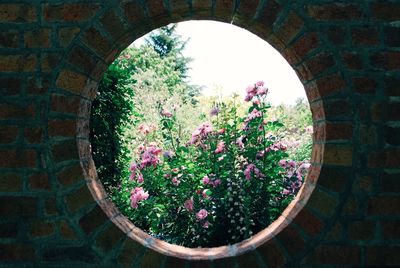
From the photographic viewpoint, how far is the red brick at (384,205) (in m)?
2.18

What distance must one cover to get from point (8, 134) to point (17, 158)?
15 centimetres

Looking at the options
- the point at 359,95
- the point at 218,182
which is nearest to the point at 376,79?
the point at 359,95

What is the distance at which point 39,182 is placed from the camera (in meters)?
2.22

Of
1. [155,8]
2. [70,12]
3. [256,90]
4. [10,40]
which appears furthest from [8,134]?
[256,90]

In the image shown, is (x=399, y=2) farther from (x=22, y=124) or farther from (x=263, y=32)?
(x=22, y=124)

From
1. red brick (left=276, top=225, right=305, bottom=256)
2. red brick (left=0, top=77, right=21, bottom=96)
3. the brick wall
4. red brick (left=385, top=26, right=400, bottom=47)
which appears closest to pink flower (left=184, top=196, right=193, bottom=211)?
the brick wall

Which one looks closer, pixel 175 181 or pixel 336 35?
pixel 336 35

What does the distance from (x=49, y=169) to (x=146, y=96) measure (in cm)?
697

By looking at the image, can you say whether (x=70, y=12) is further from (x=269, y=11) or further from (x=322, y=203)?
(x=322, y=203)

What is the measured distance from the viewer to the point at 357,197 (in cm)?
218

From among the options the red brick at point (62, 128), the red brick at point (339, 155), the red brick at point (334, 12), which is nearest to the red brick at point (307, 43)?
the red brick at point (334, 12)

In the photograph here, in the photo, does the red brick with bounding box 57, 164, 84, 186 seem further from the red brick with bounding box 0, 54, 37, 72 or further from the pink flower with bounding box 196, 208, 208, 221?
the pink flower with bounding box 196, 208, 208, 221

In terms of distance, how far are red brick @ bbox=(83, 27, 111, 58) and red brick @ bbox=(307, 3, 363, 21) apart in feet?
3.84

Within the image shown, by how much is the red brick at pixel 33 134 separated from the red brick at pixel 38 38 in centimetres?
48
